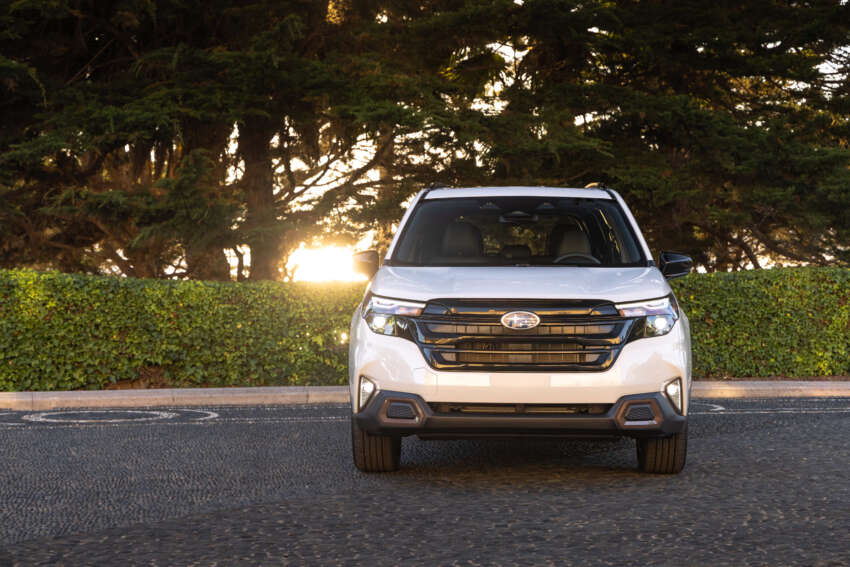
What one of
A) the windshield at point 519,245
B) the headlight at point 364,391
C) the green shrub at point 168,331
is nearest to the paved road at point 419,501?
the headlight at point 364,391

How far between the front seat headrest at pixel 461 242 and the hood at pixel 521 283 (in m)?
0.70

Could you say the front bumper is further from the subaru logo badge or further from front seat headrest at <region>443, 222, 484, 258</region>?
front seat headrest at <region>443, 222, 484, 258</region>

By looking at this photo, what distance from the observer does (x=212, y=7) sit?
71.4ft

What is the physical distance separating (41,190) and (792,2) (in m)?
16.7

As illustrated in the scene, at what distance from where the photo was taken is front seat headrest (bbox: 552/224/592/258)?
26.8ft

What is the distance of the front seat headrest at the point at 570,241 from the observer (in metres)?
8.18

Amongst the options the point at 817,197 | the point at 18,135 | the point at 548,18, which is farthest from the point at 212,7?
the point at 817,197

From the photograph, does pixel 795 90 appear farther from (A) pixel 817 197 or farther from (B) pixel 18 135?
(B) pixel 18 135

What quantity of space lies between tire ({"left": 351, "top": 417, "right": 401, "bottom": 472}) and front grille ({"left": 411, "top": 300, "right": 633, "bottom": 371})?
90cm

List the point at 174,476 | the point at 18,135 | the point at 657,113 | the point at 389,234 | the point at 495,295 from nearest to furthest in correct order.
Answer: the point at 495,295, the point at 174,476, the point at 18,135, the point at 657,113, the point at 389,234

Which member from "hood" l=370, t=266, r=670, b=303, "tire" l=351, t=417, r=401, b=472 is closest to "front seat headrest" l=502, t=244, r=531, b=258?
"hood" l=370, t=266, r=670, b=303

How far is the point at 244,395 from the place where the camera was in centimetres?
1302

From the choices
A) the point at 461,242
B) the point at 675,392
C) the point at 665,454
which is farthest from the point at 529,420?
the point at 461,242

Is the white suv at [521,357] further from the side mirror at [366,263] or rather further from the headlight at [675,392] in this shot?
the side mirror at [366,263]
